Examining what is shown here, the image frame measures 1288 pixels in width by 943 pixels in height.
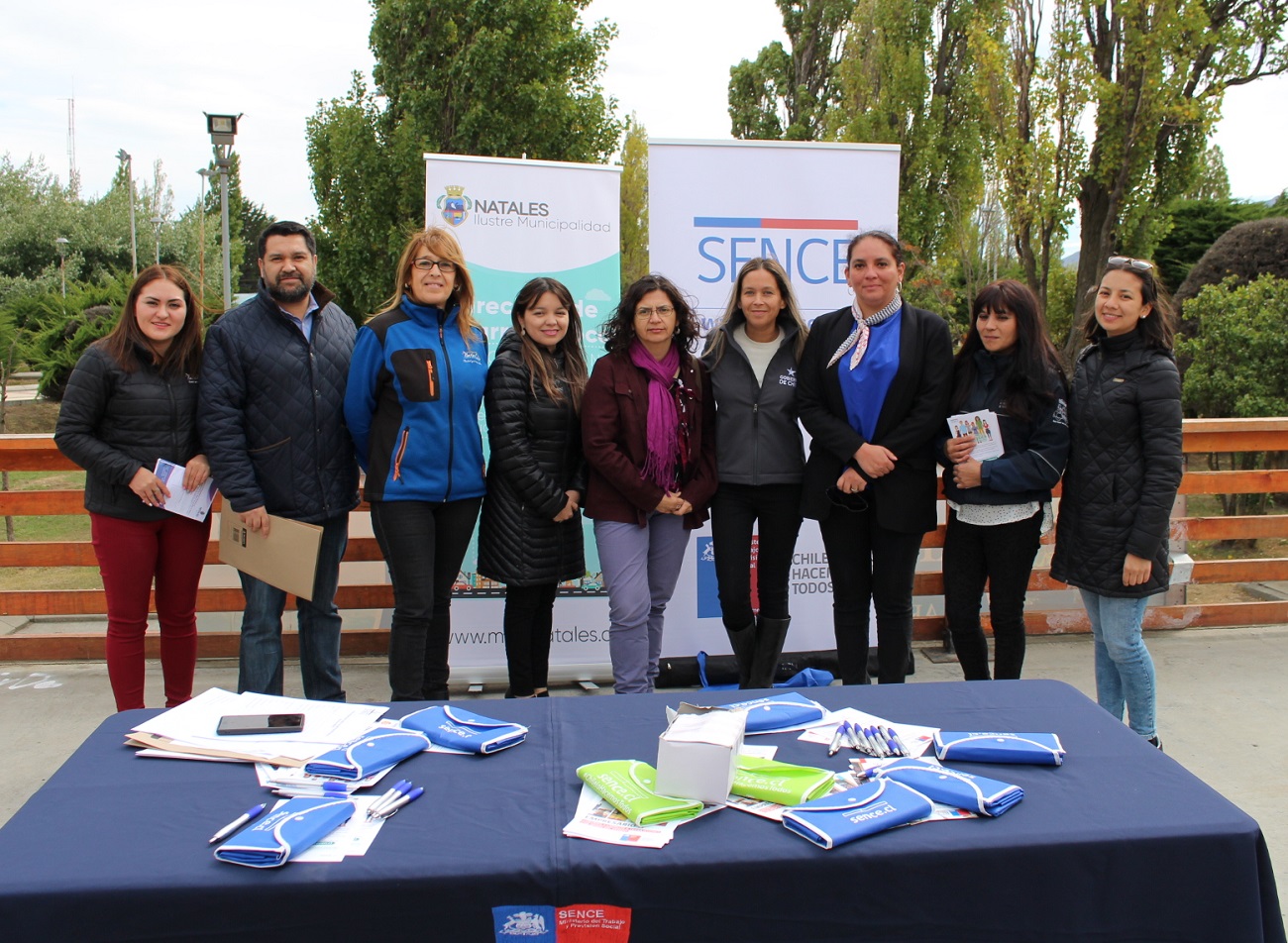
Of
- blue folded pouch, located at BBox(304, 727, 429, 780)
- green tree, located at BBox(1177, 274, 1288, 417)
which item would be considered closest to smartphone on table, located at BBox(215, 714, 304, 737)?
blue folded pouch, located at BBox(304, 727, 429, 780)

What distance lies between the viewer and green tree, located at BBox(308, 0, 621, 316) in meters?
14.5

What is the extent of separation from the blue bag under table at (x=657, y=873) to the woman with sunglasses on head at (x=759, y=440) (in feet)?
6.11

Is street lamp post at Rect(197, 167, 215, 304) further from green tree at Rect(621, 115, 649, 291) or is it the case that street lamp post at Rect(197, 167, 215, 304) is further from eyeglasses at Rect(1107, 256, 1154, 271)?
green tree at Rect(621, 115, 649, 291)

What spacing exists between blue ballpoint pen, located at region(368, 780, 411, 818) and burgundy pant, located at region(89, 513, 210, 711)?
2.01 m

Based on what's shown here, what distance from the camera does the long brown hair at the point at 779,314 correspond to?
343 centimetres

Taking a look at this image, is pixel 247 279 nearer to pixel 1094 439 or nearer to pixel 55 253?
pixel 55 253

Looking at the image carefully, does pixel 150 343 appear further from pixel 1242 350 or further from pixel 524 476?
pixel 1242 350

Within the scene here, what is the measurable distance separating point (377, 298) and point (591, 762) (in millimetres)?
14840

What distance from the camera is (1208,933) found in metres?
1.52

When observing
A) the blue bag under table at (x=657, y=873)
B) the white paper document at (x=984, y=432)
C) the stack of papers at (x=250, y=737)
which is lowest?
the blue bag under table at (x=657, y=873)

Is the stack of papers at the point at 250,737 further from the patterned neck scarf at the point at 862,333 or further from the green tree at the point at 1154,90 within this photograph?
the green tree at the point at 1154,90

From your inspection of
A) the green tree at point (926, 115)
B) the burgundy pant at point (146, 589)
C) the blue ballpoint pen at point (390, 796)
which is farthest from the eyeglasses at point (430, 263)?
the green tree at point (926, 115)

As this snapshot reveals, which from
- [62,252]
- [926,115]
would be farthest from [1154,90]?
[62,252]

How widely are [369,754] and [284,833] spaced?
0.29 metres
